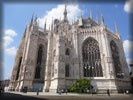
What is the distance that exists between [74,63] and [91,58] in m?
6.10

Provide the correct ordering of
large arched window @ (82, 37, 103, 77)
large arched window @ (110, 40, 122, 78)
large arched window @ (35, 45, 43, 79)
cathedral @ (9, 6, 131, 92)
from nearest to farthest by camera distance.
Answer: cathedral @ (9, 6, 131, 92) < large arched window @ (82, 37, 103, 77) < large arched window @ (110, 40, 122, 78) < large arched window @ (35, 45, 43, 79)

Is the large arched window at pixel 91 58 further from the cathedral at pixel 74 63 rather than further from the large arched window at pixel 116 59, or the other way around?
the large arched window at pixel 116 59

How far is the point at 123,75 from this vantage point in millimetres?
34031

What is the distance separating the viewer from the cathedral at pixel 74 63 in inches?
1139

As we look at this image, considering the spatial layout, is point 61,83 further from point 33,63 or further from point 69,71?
point 33,63

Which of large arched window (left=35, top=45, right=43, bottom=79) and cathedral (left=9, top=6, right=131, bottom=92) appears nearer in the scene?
cathedral (left=9, top=6, right=131, bottom=92)

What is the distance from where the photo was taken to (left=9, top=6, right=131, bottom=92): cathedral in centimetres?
2892

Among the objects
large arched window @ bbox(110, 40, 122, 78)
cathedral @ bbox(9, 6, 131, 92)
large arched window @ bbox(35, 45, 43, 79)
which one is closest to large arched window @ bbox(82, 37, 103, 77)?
cathedral @ bbox(9, 6, 131, 92)

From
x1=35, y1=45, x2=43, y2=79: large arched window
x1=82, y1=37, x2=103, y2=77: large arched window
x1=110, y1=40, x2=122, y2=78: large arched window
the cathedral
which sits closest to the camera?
the cathedral

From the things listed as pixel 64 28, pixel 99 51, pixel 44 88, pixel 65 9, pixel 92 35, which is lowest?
pixel 44 88

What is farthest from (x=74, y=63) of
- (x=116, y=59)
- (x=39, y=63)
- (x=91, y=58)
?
(x=116, y=59)

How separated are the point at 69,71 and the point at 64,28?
2025 centimetres

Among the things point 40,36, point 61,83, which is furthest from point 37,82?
point 40,36

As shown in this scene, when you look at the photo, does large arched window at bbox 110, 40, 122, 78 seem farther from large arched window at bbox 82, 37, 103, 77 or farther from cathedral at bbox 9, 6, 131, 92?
large arched window at bbox 82, 37, 103, 77
